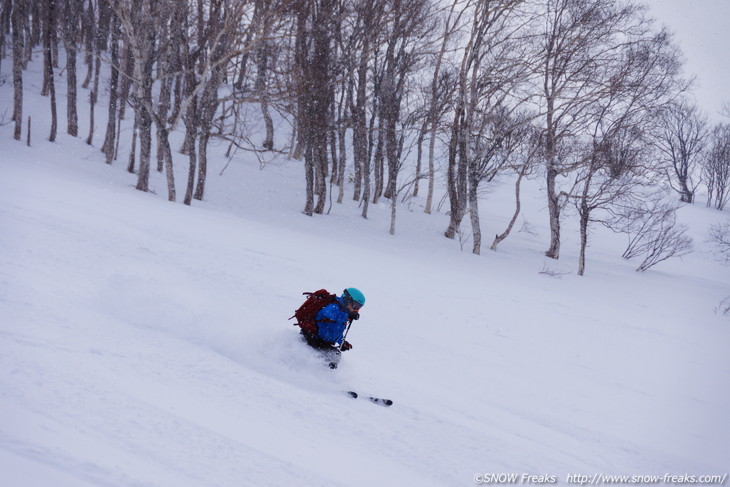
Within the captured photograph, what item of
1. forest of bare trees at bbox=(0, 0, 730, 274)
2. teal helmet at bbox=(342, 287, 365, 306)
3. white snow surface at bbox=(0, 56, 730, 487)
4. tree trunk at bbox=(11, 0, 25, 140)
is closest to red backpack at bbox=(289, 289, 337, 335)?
teal helmet at bbox=(342, 287, 365, 306)

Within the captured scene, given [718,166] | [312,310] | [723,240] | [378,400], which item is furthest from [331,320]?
[718,166]

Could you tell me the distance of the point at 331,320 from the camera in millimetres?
5598

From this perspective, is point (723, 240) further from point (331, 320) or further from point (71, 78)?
point (71, 78)

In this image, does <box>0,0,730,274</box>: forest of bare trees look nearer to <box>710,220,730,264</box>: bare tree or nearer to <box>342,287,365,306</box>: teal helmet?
<box>710,220,730,264</box>: bare tree

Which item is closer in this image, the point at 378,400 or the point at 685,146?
the point at 378,400

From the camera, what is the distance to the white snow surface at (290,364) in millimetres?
3705

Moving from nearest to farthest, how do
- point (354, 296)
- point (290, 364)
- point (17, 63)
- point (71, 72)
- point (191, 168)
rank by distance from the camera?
point (354, 296), point (290, 364), point (191, 168), point (17, 63), point (71, 72)

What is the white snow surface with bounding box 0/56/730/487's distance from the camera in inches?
146

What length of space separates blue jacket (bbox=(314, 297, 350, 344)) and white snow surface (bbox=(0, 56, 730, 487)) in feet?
1.28

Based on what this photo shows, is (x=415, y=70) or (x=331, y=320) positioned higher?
(x=415, y=70)

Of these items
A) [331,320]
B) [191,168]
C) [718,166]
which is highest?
[718,166]

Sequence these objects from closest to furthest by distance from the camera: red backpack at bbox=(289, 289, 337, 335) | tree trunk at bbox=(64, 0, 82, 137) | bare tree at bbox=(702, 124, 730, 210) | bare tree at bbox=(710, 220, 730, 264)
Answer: red backpack at bbox=(289, 289, 337, 335), tree trunk at bbox=(64, 0, 82, 137), bare tree at bbox=(710, 220, 730, 264), bare tree at bbox=(702, 124, 730, 210)

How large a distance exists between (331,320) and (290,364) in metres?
0.79

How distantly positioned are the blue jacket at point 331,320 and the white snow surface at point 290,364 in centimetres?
39
